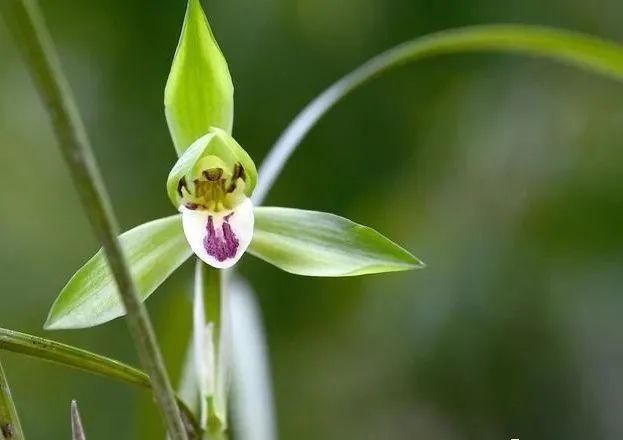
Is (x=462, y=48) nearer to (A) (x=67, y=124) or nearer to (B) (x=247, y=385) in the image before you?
(B) (x=247, y=385)

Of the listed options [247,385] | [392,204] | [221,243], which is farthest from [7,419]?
[392,204]

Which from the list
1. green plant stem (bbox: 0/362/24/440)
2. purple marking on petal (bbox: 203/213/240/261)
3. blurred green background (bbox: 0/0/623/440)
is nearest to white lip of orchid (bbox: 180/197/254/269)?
purple marking on petal (bbox: 203/213/240/261)

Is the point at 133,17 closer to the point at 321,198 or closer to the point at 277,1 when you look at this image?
the point at 277,1

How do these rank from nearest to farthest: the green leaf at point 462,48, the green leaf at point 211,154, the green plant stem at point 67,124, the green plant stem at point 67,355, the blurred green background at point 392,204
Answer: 1. the green plant stem at point 67,124
2. the green plant stem at point 67,355
3. the green leaf at point 211,154
4. the green leaf at point 462,48
5. the blurred green background at point 392,204

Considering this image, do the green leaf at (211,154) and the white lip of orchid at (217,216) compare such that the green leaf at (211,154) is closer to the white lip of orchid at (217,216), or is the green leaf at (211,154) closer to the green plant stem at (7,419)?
the white lip of orchid at (217,216)

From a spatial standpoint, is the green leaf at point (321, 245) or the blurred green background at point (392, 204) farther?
the blurred green background at point (392, 204)

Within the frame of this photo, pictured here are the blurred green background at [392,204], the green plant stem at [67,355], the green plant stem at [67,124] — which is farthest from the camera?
the blurred green background at [392,204]

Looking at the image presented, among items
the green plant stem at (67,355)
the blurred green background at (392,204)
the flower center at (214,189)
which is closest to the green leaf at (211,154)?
the flower center at (214,189)

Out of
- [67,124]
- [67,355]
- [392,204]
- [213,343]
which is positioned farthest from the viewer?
[392,204]
